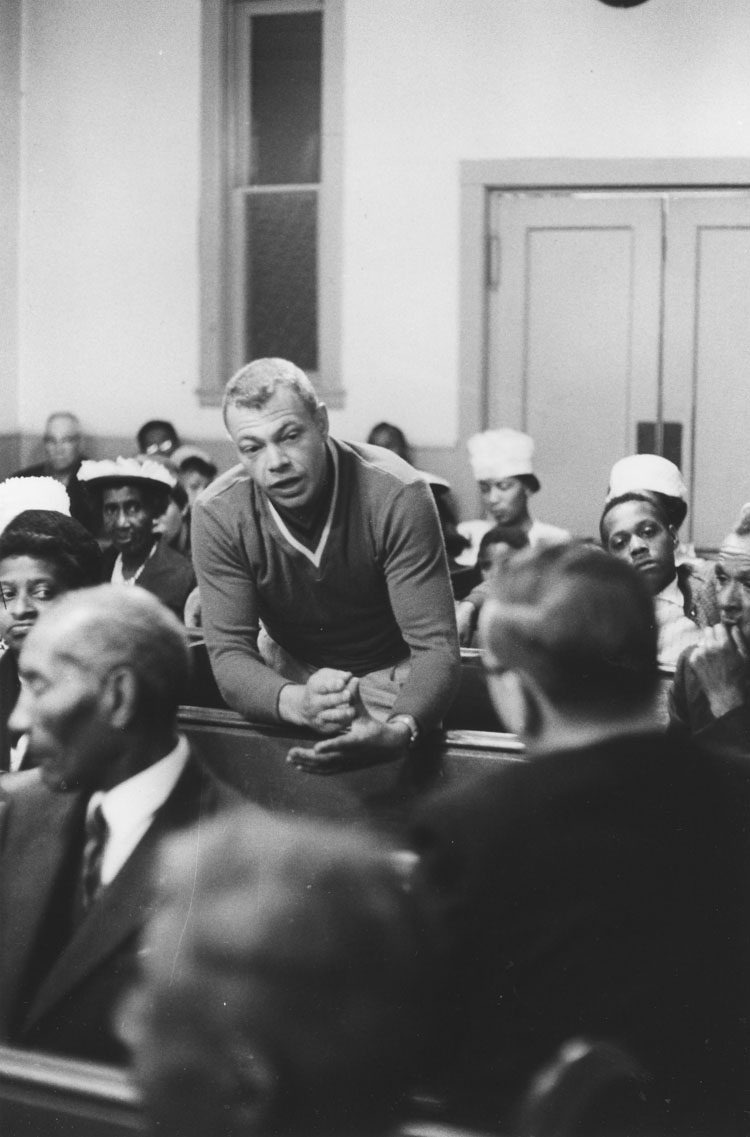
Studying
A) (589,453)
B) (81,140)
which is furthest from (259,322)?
(589,453)

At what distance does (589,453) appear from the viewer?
7.46 meters

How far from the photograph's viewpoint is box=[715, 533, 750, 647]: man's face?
2871mm

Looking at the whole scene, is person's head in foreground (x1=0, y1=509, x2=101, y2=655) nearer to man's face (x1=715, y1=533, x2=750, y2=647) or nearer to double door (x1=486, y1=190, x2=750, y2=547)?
man's face (x1=715, y1=533, x2=750, y2=647)

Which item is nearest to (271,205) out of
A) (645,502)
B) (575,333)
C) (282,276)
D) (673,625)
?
(282,276)

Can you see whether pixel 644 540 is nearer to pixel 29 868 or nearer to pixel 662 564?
pixel 662 564

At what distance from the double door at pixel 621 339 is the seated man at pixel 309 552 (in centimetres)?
436

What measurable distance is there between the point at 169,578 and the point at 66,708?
2681 millimetres

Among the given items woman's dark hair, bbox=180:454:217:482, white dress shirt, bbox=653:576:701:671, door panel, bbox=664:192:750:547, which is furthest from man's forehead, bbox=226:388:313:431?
door panel, bbox=664:192:750:547

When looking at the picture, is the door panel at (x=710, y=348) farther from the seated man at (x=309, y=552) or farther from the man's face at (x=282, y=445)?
the man's face at (x=282, y=445)

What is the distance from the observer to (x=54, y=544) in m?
2.88

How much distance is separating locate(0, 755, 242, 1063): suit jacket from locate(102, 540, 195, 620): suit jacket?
248cm

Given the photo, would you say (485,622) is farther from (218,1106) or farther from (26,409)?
(26,409)

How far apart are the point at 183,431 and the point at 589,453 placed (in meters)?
2.10

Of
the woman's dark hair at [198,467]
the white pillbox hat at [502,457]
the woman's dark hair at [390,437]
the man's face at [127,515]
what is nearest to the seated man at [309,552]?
the man's face at [127,515]
